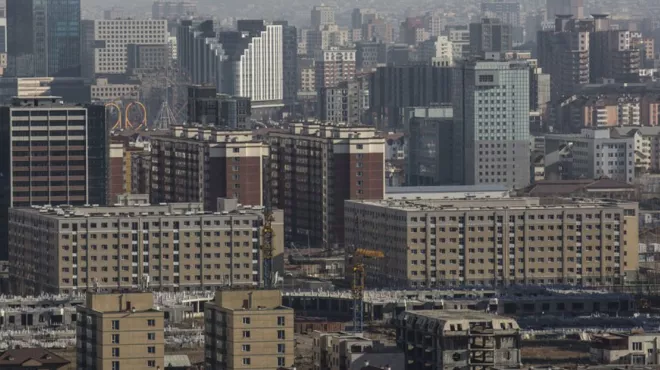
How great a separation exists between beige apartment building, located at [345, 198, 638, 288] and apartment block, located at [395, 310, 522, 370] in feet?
64.3

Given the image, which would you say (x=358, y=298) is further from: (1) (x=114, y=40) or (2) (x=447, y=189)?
(1) (x=114, y=40)

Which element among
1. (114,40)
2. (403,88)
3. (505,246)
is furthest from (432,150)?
(114,40)

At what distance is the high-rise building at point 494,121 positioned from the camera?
96.8 meters

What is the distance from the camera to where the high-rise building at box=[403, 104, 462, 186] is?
10050cm

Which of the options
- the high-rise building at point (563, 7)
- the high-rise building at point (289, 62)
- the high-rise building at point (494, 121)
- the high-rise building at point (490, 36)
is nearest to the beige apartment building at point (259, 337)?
the high-rise building at point (494, 121)

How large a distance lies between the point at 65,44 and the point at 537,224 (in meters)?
86.0

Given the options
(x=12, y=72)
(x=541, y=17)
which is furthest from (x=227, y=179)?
(x=541, y=17)

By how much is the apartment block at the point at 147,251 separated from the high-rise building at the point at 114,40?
92.5 metres

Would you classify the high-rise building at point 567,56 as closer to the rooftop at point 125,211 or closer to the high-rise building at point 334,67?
the high-rise building at point 334,67

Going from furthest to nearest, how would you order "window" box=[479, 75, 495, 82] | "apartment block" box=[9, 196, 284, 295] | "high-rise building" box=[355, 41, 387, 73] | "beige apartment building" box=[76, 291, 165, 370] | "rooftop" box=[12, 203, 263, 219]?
1. "high-rise building" box=[355, 41, 387, 73]
2. "window" box=[479, 75, 495, 82]
3. "rooftop" box=[12, 203, 263, 219]
4. "apartment block" box=[9, 196, 284, 295]
5. "beige apartment building" box=[76, 291, 165, 370]

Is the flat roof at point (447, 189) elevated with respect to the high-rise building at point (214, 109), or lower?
lower

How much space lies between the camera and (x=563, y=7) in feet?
620

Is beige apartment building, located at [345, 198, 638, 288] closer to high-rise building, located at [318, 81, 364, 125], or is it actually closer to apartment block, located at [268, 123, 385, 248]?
apartment block, located at [268, 123, 385, 248]

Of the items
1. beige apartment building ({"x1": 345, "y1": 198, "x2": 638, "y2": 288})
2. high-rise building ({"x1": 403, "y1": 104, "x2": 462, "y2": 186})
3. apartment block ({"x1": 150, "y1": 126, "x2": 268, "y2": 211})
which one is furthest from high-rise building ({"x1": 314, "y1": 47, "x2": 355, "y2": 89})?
beige apartment building ({"x1": 345, "y1": 198, "x2": 638, "y2": 288})
